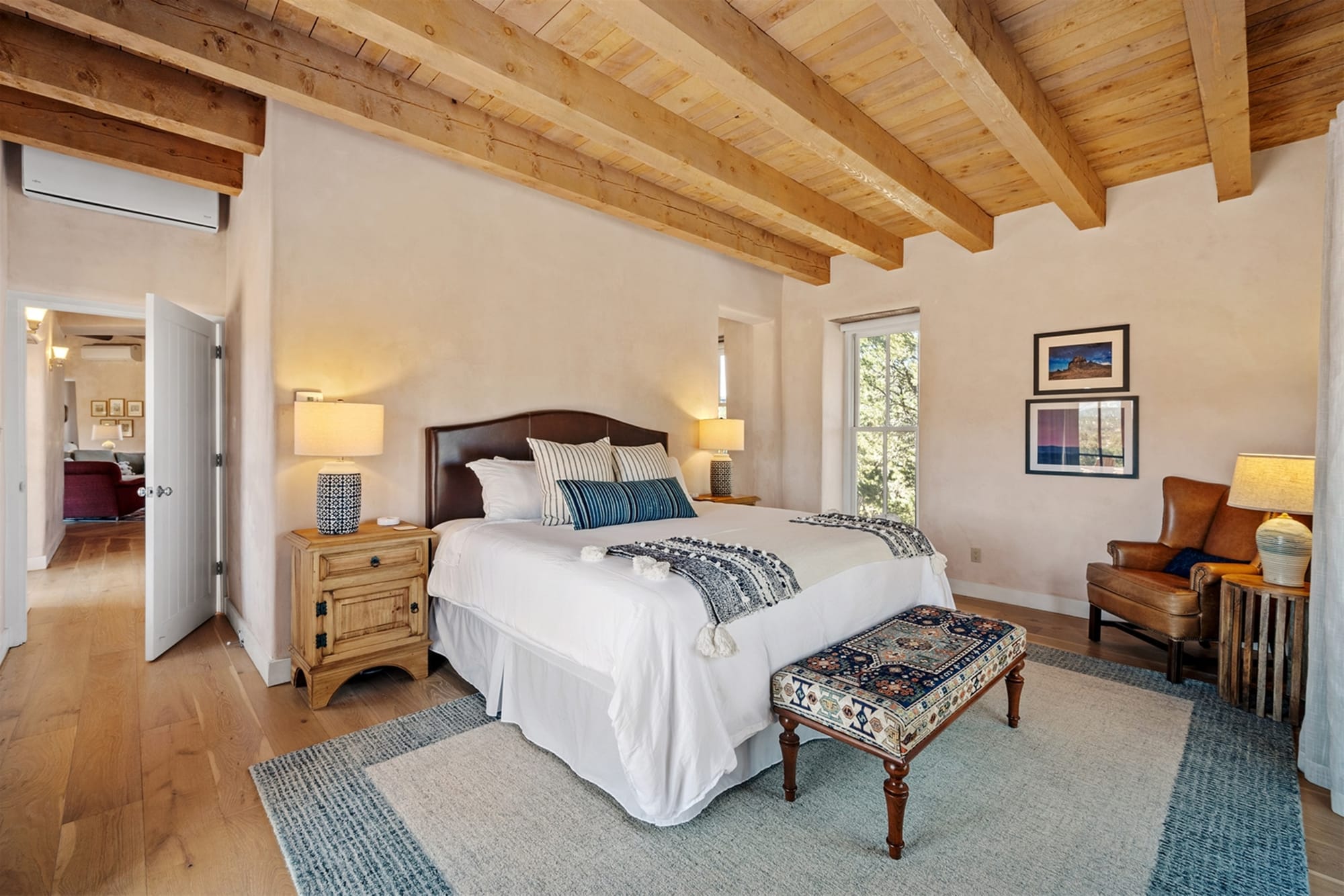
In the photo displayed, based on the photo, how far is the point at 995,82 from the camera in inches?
91.0

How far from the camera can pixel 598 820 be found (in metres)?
1.90

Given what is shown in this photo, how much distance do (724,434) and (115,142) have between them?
12.9ft

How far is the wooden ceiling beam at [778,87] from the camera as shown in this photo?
6.68 ft

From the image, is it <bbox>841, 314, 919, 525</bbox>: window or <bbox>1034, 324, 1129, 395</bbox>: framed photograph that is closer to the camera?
<bbox>1034, 324, 1129, 395</bbox>: framed photograph

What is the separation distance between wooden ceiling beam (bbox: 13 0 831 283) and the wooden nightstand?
1865mm

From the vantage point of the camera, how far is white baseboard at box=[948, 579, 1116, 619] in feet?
13.4

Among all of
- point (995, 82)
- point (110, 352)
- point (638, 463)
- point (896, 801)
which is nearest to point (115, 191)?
point (638, 463)

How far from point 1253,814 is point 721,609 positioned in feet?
5.84

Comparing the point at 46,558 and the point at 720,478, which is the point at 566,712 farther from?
the point at 46,558

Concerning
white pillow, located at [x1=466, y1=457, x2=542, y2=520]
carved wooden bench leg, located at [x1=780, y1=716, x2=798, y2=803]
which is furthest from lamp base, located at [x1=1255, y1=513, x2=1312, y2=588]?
white pillow, located at [x1=466, y1=457, x2=542, y2=520]

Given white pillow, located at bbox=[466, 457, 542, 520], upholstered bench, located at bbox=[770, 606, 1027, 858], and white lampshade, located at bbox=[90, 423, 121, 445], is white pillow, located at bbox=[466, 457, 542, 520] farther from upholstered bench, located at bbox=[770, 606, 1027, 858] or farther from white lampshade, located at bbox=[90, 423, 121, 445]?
white lampshade, located at bbox=[90, 423, 121, 445]

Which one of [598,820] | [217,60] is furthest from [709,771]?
[217,60]

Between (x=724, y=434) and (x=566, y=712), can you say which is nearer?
(x=566, y=712)

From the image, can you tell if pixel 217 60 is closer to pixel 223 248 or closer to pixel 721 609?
pixel 223 248
